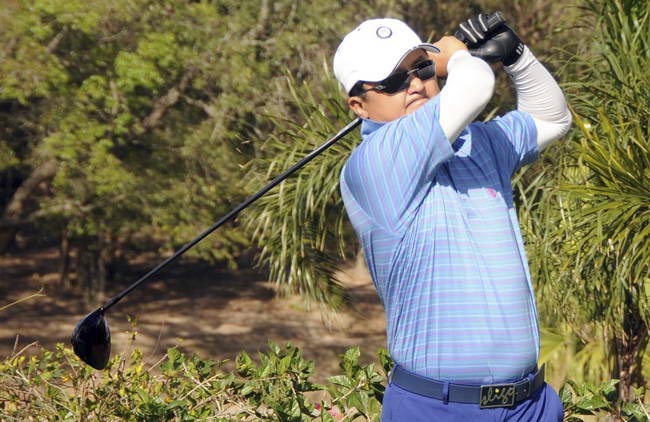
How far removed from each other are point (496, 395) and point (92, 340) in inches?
52.7

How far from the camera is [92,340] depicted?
3.14 m

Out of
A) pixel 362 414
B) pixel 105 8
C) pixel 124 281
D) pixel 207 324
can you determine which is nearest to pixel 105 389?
pixel 362 414

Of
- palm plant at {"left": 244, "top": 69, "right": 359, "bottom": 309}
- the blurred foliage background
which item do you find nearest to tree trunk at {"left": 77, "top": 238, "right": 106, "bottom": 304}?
the blurred foliage background

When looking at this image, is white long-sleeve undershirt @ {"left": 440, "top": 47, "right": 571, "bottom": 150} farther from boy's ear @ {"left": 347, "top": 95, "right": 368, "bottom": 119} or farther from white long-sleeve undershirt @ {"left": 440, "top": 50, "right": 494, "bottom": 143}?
boy's ear @ {"left": 347, "top": 95, "right": 368, "bottom": 119}

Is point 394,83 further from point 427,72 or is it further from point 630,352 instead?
point 630,352

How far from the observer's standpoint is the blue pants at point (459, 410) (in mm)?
2365

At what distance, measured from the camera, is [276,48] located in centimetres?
1238

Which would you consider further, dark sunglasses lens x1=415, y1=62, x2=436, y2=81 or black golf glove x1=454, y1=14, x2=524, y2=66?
black golf glove x1=454, y1=14, x2=524, y2=66

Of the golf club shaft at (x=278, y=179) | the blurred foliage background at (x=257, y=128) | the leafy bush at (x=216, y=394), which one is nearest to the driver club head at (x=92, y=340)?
the golf club shaft at (x=278, y=179)

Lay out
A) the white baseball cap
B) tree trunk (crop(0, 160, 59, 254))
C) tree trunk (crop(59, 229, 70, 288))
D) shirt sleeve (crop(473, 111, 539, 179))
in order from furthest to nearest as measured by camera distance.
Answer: tree trunk (crop(59, 229, 70, 288)) → tree trunk (crop(0, 160, 59, 254)) → shirt sleeve (crop(473, 111, 539, 179)) → the white baseball cap

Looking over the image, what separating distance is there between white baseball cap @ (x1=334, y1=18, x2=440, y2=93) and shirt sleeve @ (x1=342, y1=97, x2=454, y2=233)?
14 cm

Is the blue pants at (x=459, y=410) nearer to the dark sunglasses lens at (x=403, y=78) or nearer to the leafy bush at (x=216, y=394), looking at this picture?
the dark sunglasses lens at (x=403, y=78)

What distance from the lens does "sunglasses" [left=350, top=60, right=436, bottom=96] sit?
2.45 metres

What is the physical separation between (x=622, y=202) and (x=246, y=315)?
13.5 m
